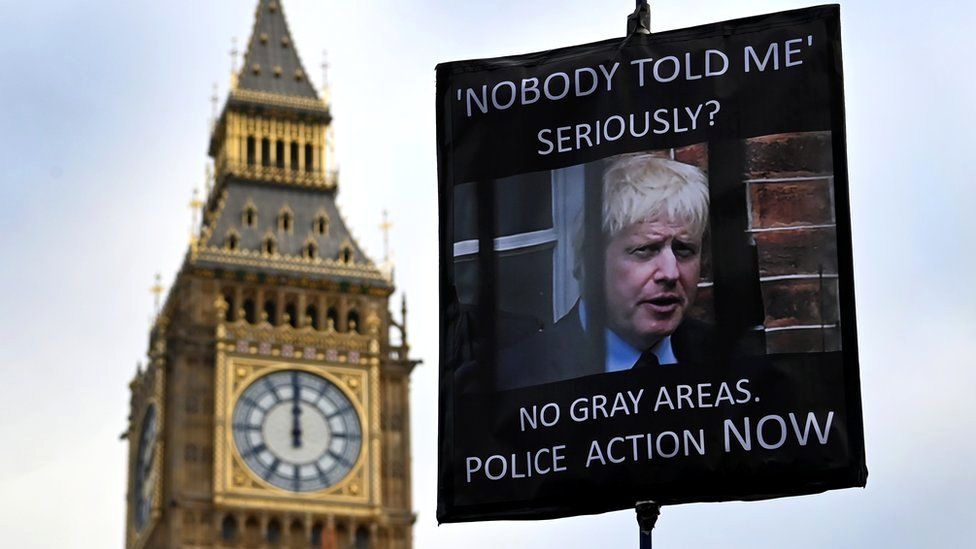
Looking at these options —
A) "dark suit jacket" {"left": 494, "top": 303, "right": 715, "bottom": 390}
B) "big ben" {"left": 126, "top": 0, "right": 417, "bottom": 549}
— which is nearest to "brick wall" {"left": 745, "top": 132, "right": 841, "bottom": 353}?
"dark suit jacket" {"left": 494, "top": 303, "right": 715, "bottom": 390}

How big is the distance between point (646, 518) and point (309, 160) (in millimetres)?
79518

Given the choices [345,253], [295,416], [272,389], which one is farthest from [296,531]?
[345,253]

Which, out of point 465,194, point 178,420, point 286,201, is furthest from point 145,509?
point 465,194

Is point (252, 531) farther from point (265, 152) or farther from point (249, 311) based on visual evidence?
point (265, 152)

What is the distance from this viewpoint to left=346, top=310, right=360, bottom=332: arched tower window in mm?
99125

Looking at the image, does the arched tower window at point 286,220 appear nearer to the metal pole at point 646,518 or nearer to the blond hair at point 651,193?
the blond hair at point 651,193

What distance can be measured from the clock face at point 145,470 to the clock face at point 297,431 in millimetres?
3848

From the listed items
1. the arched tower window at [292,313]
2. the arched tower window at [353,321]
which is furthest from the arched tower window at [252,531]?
the arched tower window at [353,321]

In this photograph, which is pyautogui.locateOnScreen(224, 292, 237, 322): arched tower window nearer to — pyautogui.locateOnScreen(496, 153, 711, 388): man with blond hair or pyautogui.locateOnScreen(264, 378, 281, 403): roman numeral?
pyautogui.locateOnScreen(264, 378, 281, 403): roman numeral

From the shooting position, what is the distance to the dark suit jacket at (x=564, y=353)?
25219 mm

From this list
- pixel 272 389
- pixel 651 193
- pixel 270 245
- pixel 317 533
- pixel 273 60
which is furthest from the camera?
pixel 273 60

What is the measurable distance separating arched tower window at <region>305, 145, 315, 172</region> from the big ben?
1.43 feet

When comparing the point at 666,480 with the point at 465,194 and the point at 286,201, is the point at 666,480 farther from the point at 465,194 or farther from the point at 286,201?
the point at 286,201

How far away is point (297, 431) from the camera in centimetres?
9725
